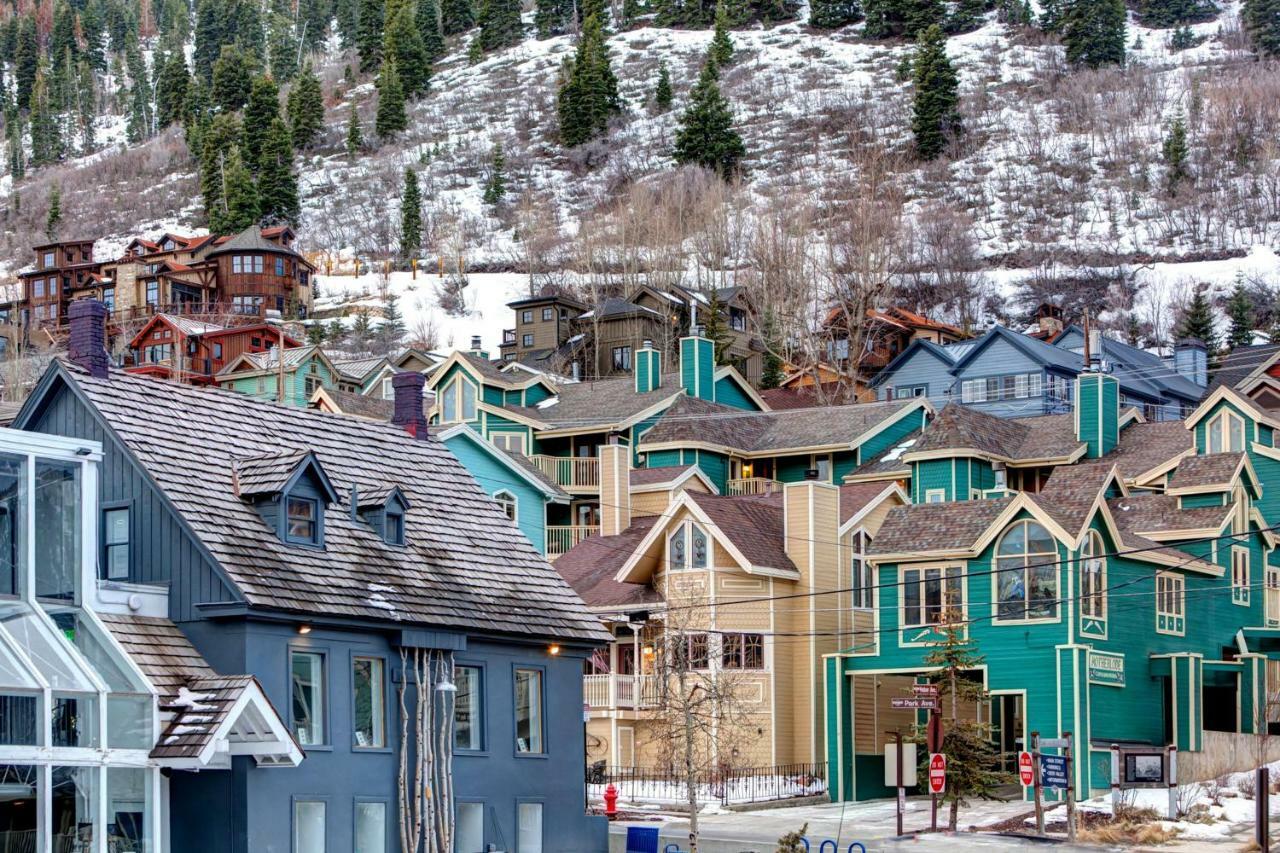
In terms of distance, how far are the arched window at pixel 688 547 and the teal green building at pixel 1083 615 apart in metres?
4.56

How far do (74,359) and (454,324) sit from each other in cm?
10396

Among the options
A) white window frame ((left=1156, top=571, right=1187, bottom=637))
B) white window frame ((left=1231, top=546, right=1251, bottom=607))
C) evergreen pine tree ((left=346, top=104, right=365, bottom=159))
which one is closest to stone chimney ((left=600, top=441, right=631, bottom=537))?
white window frame ((left=1156, top=571, right=1187, bottom=637))

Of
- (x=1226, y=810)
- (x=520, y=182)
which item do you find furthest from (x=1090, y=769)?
(x=520, y=182)

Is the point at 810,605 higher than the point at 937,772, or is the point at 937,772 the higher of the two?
the point at 810,605

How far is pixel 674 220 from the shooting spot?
14100 centimetres

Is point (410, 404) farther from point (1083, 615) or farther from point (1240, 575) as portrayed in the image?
point (1240, 575)

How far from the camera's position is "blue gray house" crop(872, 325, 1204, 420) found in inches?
3504

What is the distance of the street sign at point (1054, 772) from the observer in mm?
38875

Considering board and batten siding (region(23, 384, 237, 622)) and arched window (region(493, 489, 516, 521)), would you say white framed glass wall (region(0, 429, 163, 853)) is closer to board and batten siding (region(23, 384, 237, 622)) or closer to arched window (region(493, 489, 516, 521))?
board and batten siding (region(23, 384, 237, 622))

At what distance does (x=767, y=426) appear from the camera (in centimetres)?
7356

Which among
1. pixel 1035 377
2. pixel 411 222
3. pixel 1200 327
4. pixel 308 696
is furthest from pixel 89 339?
pixel 411 222

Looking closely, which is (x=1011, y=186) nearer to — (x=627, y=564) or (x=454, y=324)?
(x=454, y=324)

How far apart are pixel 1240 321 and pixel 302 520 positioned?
91.4m

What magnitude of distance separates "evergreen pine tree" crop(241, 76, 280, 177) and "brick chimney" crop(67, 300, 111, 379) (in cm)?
14959
